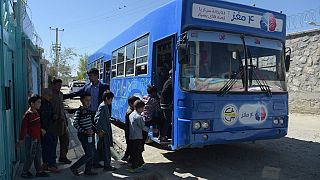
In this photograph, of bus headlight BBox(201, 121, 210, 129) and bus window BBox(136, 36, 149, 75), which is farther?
bus window BBox(136, 36, 149, 75)

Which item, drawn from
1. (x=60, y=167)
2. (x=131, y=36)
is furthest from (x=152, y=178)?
(x=131, y=36)

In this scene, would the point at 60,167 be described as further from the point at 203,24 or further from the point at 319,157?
the point at 319,157

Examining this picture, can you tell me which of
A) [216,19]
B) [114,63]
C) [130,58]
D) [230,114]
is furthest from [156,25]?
[114,63]

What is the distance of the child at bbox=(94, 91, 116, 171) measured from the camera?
6312 millimetres

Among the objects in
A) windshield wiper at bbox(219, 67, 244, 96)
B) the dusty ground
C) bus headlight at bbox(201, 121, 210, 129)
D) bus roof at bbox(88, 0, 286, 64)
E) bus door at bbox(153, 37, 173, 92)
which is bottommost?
the dusty ground

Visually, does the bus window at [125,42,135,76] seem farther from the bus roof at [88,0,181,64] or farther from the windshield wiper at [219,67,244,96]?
the windshield wiper at [219,67,244,96]

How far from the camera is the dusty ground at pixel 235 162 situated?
6359 mm

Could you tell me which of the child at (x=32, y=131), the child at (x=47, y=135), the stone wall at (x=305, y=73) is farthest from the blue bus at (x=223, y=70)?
the stone wall at (x=305, y=73)

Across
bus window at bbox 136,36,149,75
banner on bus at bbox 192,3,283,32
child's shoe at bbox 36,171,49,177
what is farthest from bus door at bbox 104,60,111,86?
child's shoe at bbox 36,171,49,177

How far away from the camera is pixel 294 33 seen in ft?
52.9

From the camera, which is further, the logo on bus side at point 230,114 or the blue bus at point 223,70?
the logo on bus side at point 230,114

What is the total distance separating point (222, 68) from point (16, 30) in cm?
415

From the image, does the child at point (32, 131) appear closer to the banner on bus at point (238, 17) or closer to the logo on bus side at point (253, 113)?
the banner on bus at point (238, 17)

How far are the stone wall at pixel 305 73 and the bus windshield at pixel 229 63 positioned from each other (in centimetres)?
884
